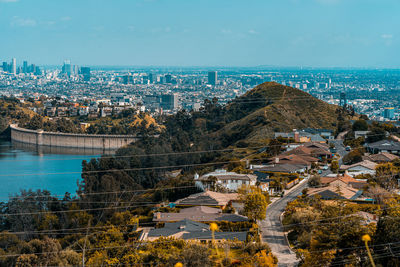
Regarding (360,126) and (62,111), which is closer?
(360,126)

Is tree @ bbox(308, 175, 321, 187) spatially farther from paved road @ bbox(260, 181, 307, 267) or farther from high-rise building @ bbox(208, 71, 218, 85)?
high-rise building @ bbox(208, 71, 218, 85)

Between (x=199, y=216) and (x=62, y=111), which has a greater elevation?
(x=199, y=216)

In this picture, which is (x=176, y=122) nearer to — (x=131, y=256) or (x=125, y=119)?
(x=125, y=119)

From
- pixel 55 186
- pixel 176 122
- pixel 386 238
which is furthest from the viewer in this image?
pixel 176 122

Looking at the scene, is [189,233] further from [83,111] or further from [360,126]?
[83,111]

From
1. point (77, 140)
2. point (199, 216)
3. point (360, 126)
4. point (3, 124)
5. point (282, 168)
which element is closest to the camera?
point (199, 216)

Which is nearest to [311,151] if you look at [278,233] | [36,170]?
[278,233]

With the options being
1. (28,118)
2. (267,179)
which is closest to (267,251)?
(267,179)
